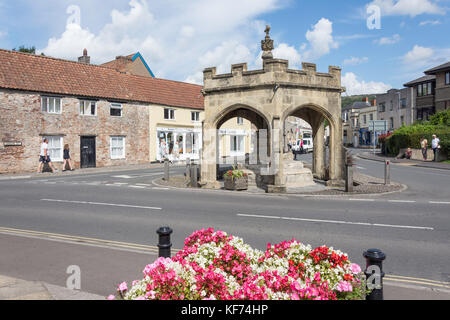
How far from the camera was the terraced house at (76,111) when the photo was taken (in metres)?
24.6

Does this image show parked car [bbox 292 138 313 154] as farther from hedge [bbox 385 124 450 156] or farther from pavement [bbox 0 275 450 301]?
pavement [bbox 0 275 450 301]

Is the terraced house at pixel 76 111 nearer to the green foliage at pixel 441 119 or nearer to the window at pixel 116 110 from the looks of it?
the window at pixel 116 110

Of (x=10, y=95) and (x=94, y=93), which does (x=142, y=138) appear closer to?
(x=94, y=93)

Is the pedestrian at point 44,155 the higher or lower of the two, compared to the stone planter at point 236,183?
higher

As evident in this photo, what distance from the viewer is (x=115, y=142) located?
31.1 metres

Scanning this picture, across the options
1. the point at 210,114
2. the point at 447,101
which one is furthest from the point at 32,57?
the point at 447,101

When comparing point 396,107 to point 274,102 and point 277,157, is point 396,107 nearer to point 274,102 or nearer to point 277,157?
point 274,102

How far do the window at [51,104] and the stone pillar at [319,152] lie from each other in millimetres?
19549

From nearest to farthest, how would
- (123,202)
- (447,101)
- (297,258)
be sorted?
(297,258), (123,202), (447,101)

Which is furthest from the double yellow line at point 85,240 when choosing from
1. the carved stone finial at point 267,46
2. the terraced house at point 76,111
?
the terraced house at point 76,111

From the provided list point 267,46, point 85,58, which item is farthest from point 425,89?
point 85,58

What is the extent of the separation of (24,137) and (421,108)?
46.3 m

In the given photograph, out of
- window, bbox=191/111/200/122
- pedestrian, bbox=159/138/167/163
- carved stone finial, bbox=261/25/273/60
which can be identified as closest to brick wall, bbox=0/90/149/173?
pedestrian, bbox=159/138/167/163

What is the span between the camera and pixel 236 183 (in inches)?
605
